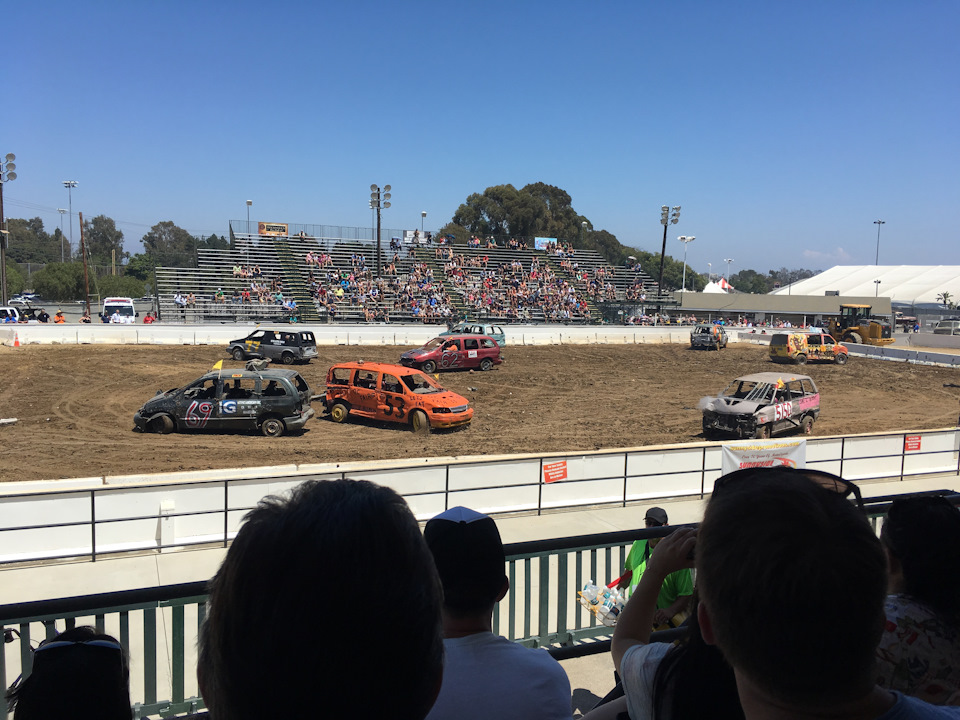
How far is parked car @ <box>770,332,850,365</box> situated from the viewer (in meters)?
37.2

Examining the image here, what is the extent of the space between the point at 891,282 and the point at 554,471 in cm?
12399

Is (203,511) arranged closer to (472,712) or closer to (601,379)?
(472,712)

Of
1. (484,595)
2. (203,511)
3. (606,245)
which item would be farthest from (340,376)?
(606,245)

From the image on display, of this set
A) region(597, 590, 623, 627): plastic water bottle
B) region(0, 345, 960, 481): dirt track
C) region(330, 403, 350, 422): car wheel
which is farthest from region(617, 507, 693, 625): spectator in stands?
region(330, 403, 350, 422): car wheel

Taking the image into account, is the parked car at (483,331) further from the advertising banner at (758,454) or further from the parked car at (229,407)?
the advertising banner at (758,454)

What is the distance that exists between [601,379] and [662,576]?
96.7ft

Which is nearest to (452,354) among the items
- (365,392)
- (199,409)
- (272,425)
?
(365,392)

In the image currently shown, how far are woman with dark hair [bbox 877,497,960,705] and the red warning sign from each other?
890cm

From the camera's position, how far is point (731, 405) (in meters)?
19.0

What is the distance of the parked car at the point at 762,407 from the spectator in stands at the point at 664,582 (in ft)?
46.2

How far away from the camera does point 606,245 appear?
137 m

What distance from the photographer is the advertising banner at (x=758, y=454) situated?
12.0 metres

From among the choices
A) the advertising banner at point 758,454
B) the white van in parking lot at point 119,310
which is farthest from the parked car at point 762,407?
the white van in parking lot at point 119,310

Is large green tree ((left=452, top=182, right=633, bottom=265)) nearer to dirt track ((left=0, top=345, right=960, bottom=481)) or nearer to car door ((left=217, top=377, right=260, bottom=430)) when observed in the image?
dirt track ((left=0, top=345, right=960, bottom=481))
